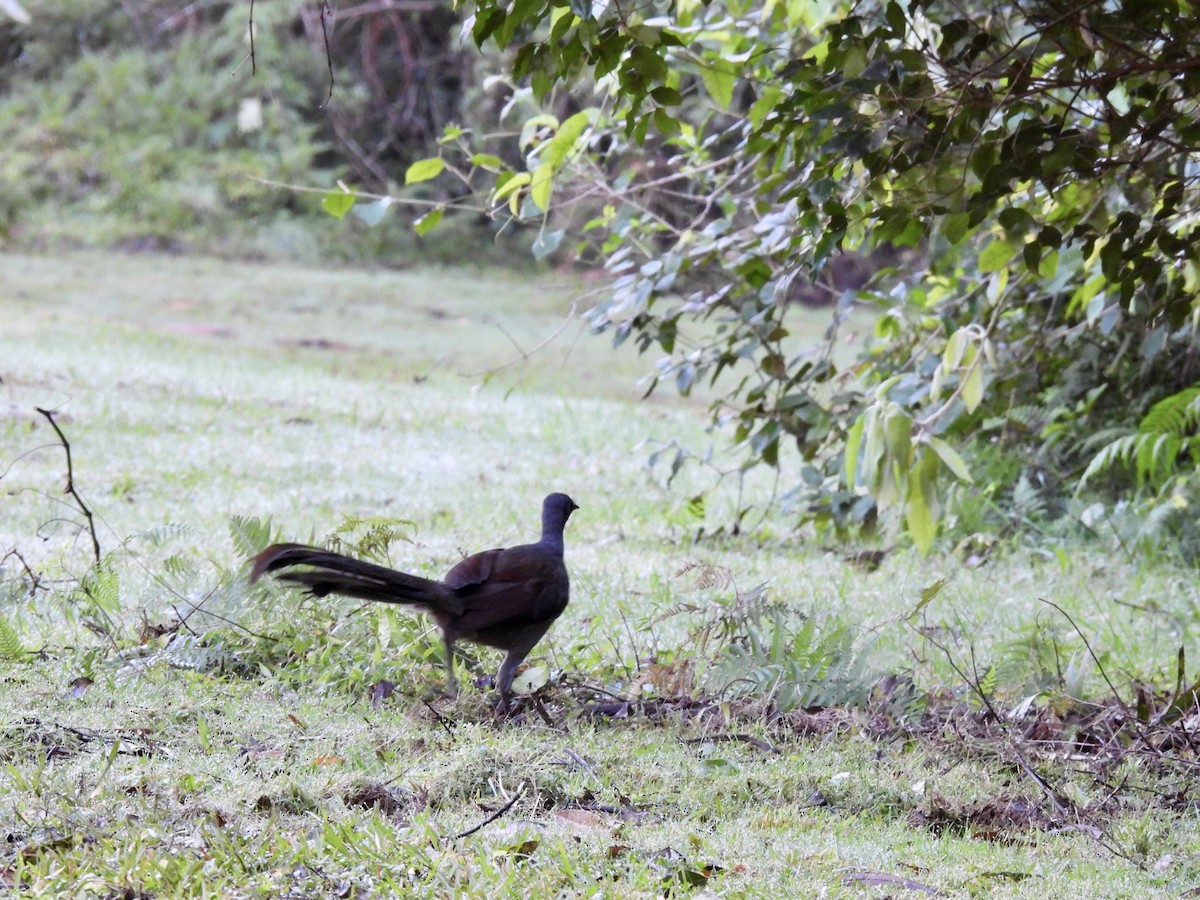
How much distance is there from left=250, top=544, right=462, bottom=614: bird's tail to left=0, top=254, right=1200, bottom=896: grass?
36cm

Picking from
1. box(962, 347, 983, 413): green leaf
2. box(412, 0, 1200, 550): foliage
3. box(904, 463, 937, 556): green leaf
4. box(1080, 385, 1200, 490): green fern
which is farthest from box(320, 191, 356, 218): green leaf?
box(1080, 385, 1200, 490): green fern

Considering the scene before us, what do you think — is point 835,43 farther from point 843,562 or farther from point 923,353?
point 843,562

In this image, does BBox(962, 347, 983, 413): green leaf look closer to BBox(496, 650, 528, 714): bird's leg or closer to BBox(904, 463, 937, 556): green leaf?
BBox(904, 463, 937, 556): green leaf

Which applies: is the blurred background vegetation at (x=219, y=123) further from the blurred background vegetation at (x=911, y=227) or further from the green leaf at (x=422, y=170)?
the green leaf at (x=422, y=170)

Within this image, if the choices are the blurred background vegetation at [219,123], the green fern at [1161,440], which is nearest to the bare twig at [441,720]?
the green fern at [1161,440]

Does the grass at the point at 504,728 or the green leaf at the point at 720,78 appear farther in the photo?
the green leaf at the point at 720,78

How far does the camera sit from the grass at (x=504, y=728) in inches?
118

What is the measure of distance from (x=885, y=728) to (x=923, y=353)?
264cm

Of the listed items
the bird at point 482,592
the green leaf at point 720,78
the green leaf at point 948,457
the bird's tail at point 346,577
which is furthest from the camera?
the green leaf at point 720,78

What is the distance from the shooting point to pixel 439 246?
71.8 feet

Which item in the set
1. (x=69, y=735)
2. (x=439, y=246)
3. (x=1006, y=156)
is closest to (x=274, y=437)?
(x=69, y=735)

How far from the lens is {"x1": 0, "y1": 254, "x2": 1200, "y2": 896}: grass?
299cm

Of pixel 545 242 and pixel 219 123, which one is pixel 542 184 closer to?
pixel 545 242

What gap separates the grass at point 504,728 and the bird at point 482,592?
224mm
